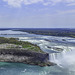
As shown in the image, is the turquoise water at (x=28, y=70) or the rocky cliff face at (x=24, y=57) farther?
the rocky cliff face at (x=24, y=57)

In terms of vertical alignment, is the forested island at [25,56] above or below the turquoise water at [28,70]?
above

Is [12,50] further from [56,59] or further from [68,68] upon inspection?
[68,68]

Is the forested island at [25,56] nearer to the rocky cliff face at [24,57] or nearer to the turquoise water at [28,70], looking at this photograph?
the rocky cliff face at [24,57]

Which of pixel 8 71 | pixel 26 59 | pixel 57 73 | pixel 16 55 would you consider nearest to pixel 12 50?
pixel 16 55

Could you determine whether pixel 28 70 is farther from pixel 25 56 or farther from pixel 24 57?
pixel 25 56

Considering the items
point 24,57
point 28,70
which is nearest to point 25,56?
point 24,57

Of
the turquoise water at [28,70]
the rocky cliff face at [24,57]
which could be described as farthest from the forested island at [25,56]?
the turquoise water at [28,70]

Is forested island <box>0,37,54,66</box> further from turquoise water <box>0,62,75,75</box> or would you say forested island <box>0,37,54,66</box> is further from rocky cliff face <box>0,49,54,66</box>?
turquoise water <box>0,62,75,75</box>
